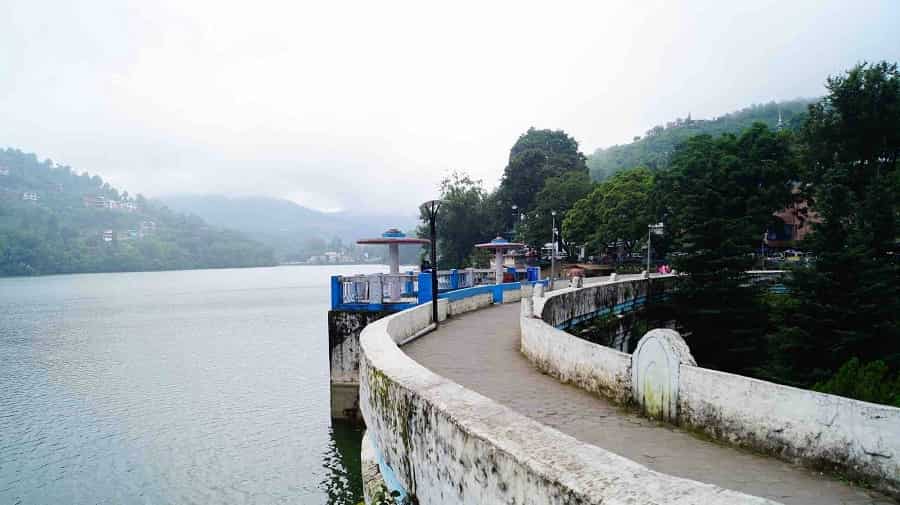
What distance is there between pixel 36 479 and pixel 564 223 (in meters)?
49.2

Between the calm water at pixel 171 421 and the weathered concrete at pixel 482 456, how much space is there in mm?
9577

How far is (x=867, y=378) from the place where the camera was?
11.5 metres

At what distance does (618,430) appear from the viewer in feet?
19.7

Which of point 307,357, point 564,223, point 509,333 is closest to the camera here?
point 509,333

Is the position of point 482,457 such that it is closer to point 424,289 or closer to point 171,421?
point 424,289

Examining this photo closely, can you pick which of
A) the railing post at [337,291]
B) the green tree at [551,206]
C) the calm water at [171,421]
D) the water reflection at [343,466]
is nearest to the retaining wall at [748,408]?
the water reflection at [343,466]

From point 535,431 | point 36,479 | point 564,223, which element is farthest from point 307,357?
point 564,223

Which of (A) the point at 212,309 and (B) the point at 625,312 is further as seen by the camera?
(A) the point at 212,309

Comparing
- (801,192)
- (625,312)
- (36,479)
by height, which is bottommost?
(36,479)

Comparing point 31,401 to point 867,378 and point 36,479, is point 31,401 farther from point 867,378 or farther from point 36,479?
point 867,378

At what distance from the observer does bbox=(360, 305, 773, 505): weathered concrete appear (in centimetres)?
254

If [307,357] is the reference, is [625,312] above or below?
above

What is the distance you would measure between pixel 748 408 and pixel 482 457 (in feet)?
10.4

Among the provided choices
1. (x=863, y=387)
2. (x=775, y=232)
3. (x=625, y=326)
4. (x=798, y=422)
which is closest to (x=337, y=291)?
(x=625, y=326)
